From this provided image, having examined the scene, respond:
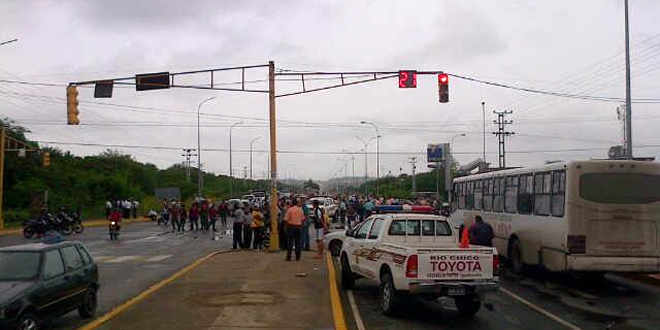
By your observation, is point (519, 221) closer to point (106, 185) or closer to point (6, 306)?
point (6, 306)

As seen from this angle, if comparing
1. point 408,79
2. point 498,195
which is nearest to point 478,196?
point 498,195

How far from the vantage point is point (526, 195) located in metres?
18.9

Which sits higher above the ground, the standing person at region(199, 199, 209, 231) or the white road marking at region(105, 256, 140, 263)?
the standing person at region(199, 199, 209, 231)

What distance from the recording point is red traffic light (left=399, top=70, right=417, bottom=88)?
2273cm

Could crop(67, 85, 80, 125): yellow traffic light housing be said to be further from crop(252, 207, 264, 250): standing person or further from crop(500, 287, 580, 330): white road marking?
crop(500, 287, 580, 330): white road marking

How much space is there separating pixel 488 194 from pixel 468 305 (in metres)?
11.0

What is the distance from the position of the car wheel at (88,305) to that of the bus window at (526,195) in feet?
36.6

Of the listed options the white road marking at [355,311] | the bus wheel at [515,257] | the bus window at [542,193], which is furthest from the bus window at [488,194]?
the white road marking at [355,311]

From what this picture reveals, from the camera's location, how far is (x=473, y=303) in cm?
1221

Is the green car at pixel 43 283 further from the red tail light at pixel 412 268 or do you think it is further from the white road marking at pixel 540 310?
the white road marking at pixel 540 310

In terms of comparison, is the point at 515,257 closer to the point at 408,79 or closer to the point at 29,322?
the point at 408,79

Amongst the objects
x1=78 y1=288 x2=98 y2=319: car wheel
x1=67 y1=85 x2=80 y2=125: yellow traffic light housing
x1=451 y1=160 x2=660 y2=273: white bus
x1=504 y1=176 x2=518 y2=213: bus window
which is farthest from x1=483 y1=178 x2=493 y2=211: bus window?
x1=78 y1=288 x2=98 y2=319: car wheel

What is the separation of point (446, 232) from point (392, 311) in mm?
2921

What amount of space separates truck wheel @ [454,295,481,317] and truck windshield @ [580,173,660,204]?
508cm
